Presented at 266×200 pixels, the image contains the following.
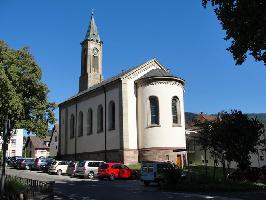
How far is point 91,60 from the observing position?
6212cm

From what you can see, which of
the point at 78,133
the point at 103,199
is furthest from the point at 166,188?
the point at 78,133

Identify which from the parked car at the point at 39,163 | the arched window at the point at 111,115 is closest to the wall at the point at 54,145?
the parked car at the point at 39,163

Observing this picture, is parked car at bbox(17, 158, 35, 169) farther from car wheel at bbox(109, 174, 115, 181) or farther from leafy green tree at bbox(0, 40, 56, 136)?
car wheel at bbox(109, 174, 115, 181)

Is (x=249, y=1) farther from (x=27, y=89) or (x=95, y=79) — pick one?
(x=95, y=79)

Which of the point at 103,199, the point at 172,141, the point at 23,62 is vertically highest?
the point at 23,62

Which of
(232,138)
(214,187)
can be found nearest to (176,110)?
(232,138)

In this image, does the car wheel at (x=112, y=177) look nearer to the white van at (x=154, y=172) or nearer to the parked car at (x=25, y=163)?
the white van at (x=154, y=172)

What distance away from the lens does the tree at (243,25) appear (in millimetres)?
14789

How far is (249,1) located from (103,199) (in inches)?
438

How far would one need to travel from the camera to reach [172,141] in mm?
42219

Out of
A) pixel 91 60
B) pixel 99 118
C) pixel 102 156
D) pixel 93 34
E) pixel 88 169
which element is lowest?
pixel 88 169

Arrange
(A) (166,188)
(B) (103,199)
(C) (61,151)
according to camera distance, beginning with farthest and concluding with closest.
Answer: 1. (C) (61,151)
2. (A) (166,188)
3. (B) (103,199)

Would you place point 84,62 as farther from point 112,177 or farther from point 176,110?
point 112,177

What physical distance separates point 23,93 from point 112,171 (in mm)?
12896
